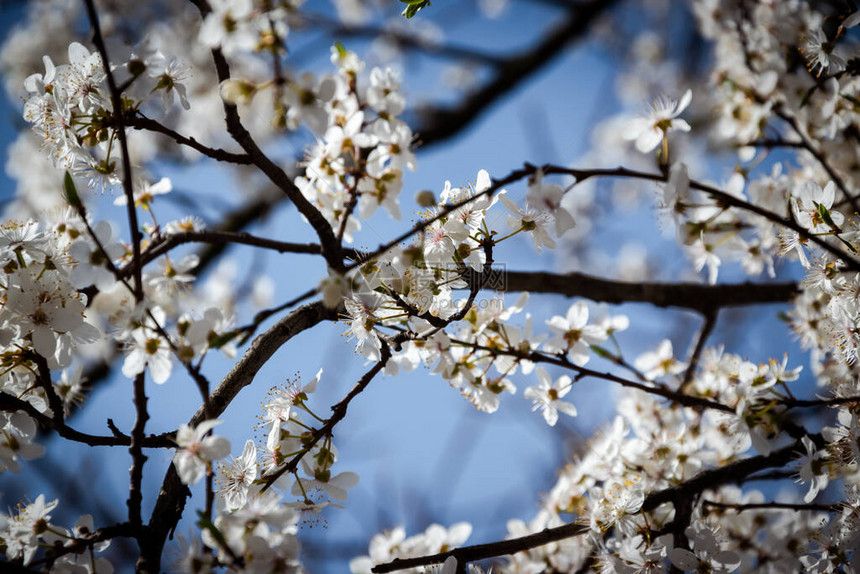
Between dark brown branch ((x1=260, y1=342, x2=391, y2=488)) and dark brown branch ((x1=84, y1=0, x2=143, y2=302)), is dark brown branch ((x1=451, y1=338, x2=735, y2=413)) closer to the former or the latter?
dark brown branch ((x1=260, y1=342, x2=391, y2=488))

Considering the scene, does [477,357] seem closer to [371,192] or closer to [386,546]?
[371,192]

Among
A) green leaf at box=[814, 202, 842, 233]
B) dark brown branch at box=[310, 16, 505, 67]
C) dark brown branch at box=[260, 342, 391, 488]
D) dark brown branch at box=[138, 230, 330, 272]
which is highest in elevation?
dark brown branch at box=[310, 16, 505, 67]

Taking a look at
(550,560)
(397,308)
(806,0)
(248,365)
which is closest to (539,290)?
(397,308)

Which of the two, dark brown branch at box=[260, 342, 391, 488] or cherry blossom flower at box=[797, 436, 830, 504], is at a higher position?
dark brown branch at box=[260, 342, 391, 488]

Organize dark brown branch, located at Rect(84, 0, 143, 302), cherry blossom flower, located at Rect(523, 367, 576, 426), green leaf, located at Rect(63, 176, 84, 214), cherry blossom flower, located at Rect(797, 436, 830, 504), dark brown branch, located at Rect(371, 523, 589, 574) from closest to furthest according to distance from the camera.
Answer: dark brown branch, located at Rect(84, 0, 143, 302), green leaf, located at Rect(63, 176, 84, 214), dark brown branch, located at Rect(371, 523, 589, 574), cherry blossom flower, located at Rect(797, 436, 830, 504), cherry blossom flower, located at Rect(523, 367, 576, 426)

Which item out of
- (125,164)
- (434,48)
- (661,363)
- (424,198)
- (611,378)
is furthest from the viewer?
(434,48)

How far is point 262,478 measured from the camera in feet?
3.74

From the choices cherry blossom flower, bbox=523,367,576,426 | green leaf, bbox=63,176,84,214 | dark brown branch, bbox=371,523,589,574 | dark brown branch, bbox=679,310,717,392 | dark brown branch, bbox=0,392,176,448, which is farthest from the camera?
dark brown branch, bbox=679,310,717,392

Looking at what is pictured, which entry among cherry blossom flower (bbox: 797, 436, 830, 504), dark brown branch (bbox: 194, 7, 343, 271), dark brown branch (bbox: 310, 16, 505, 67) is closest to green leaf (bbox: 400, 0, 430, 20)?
dark brown branch (bbox: 194, 7, 343, 271)

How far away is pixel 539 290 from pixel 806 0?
66.1 inches

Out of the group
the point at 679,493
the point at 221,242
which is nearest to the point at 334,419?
the point at 221,242

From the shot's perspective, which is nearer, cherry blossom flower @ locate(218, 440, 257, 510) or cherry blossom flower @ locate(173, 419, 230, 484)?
cherry blossom flower @ locate(173, 419, 230, 484)

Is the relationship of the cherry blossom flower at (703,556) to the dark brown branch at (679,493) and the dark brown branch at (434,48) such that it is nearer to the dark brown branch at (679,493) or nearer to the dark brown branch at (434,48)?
the dark brown branch at (679,493)

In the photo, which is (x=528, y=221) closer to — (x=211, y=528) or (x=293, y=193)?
(x=293, y=193)
